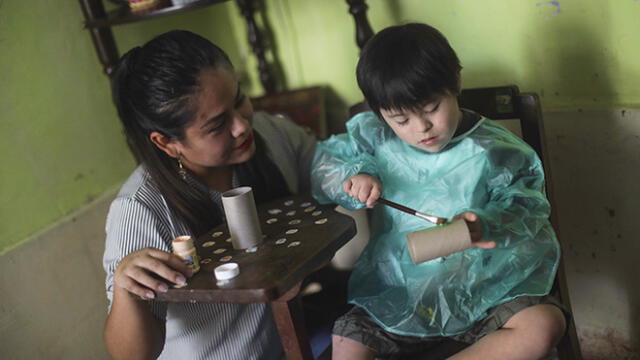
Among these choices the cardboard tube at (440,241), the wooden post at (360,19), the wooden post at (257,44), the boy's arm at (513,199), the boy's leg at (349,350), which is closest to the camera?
the cardboard tube at (440,241)

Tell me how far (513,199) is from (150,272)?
0.72 metres

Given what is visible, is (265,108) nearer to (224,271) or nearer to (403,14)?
(403,14)

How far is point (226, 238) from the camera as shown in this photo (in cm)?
131

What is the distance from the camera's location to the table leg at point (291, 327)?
Result: 42.5 inches

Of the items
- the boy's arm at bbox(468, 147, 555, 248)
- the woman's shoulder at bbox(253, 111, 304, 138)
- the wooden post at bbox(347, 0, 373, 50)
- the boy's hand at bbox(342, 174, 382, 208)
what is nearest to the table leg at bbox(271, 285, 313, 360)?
the boy's hand at bbox(342, 174, 382, 208)

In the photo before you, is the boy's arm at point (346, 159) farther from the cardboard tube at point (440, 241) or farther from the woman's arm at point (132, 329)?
the woman's arm at point (132, 329)

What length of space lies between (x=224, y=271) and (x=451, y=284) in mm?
494

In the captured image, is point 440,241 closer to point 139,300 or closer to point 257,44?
point 139,300

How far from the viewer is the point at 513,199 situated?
3.94ft

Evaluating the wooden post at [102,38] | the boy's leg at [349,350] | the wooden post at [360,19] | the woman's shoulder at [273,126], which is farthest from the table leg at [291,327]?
the wooden post at [102,38]

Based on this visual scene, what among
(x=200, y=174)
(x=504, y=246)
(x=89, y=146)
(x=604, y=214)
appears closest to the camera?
(x=504, y=246)

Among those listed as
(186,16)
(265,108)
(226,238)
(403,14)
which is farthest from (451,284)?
(186,16)

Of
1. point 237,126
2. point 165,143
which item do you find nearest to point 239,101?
point 237,126

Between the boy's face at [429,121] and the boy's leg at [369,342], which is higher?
the boy's face at [429,121]
